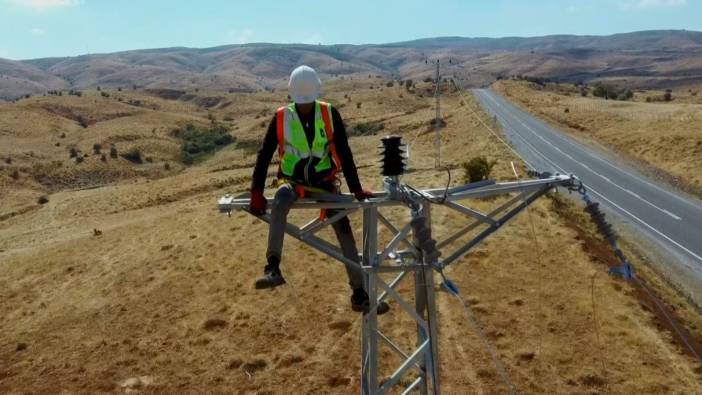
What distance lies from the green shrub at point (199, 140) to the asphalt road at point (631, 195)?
4271 centimetres

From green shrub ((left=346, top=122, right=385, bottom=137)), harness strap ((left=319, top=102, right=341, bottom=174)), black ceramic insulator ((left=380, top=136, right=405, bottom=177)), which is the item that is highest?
harness strap ((left=319, top=102, right=341, bottom=174))

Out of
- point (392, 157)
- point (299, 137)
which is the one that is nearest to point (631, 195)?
point (392, 157)

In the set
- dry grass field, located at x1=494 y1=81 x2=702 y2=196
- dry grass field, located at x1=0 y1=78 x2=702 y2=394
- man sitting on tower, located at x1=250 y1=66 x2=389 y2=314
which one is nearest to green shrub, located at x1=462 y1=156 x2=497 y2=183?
dry grass field, located at x1=0 y1=78 x2=702 y2=394

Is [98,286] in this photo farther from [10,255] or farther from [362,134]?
[362,134]

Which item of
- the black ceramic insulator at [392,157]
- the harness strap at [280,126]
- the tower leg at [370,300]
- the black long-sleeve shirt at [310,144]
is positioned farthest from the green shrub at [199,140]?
the black ceramic insulator at [392,157]

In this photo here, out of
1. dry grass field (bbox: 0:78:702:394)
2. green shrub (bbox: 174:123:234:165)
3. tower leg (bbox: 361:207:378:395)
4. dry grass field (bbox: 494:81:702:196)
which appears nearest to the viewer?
tower leg (bbox: 361:207:378:395)

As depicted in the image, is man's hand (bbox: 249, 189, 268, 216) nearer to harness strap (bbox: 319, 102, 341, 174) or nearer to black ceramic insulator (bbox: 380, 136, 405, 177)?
harness strap (bbox: 319, 102, 341, 174)

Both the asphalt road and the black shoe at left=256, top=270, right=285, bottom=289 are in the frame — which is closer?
the black shoe at left=256, top=270, right=285, bottom=289

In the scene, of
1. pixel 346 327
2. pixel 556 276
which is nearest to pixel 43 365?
pixel 346 327

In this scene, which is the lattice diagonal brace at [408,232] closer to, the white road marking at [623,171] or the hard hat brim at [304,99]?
the hard hat brim at [304,99]

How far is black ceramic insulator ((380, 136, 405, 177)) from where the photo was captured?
687 centimetres

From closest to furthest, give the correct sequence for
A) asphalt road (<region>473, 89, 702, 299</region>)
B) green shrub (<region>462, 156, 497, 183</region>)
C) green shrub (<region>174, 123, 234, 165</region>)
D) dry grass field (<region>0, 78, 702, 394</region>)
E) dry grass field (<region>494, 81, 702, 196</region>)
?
dry grass field (<region>0, 78, 702, 394</region>) → asphalt road (<region>473, 89, 702, 299</region>) → green shrub (<region>462, 156, 497, 183</region>) → dry grass field (<region>494, 81, 702, 196</region>) → green shrub (<region>174, 123, 234, 165</region>)

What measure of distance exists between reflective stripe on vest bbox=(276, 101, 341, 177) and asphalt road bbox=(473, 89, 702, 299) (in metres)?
21.3

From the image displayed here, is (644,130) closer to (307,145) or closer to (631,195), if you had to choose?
(631,195)
